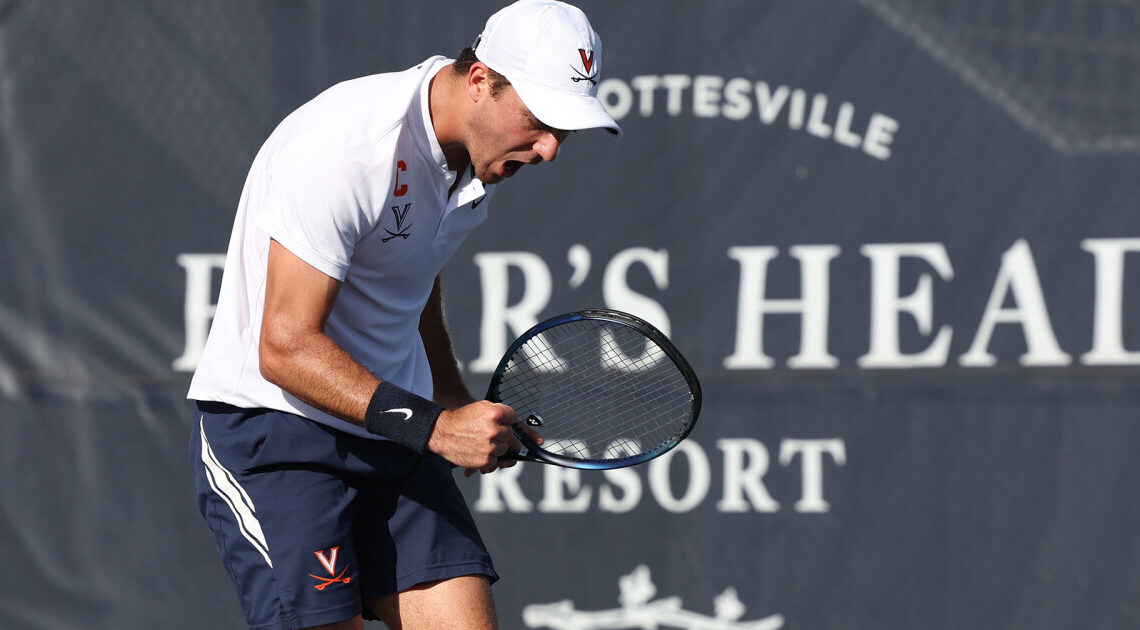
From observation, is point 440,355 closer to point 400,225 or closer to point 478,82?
point 400,225

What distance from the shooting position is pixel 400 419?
182 cm

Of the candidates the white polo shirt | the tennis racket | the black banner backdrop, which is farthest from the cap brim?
the black banner backdrop

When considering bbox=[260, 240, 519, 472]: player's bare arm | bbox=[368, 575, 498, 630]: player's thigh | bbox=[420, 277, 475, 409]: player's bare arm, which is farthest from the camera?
bbox=[420, 277, 475, 409]: player's bare arm

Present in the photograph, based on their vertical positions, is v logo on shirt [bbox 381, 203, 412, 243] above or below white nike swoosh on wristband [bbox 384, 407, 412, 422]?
above

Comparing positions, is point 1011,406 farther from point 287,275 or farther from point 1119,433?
point 287,275

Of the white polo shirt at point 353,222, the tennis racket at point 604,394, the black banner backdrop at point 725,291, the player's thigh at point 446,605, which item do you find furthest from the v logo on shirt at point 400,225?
the black banner backdrop at point 725,291

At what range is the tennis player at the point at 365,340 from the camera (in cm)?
181

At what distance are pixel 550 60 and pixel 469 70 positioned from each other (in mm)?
144

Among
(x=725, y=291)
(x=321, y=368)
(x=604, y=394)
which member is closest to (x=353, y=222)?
(x=321, y=368)

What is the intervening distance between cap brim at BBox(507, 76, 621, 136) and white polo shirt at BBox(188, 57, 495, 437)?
185 mm

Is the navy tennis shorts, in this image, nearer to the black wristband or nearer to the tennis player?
the tennis player

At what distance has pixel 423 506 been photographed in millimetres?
2109

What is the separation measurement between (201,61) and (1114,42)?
2393 mm

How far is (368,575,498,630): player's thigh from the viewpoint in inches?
80.8
